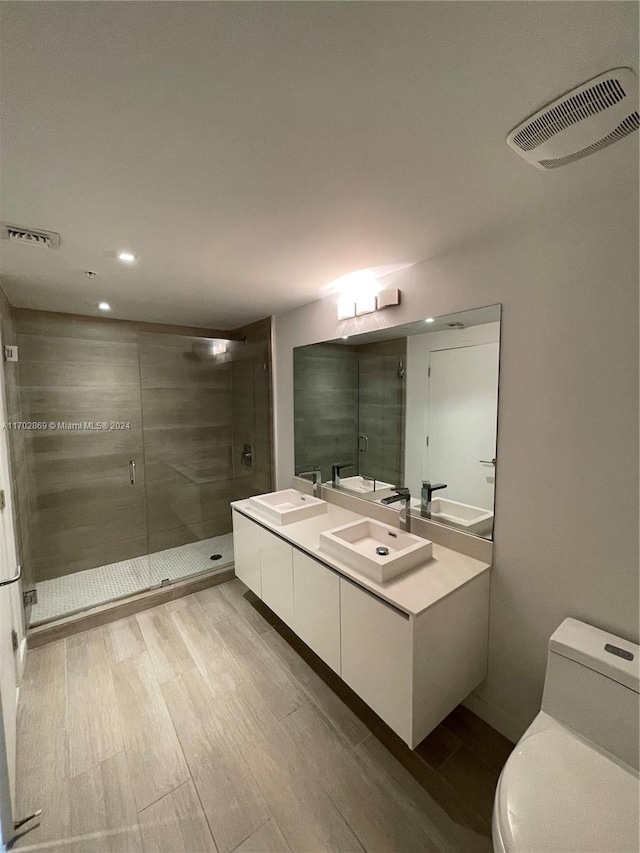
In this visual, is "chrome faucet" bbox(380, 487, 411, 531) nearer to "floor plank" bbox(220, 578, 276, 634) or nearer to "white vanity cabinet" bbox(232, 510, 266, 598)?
"white vanity cabinet" bbox(232, 510, 266, 598)

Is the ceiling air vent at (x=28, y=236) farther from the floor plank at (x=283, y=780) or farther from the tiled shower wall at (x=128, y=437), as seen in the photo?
the floor plank at (x=283, y=780)

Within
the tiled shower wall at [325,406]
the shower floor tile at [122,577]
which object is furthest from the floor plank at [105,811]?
the tiled shower wall at [325,406]

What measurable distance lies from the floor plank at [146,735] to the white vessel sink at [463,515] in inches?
65.5

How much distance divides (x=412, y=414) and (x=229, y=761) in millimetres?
1963

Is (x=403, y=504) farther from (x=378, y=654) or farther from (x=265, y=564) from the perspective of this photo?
(x=265, y=564)

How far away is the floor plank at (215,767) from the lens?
1.32 meters

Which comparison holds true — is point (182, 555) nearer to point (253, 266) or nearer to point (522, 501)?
point (253, 266)

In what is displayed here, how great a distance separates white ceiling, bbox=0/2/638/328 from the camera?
0.66m

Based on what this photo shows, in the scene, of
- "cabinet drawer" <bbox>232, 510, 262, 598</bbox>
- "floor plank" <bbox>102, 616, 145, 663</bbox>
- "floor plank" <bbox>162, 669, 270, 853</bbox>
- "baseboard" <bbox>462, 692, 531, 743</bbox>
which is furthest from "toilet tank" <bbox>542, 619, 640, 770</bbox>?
"floor plank" <bbox>102, 616, 145, 663</bbox>

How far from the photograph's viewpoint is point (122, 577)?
2.99m

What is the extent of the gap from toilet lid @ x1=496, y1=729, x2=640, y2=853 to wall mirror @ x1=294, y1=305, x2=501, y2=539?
2.54 ft

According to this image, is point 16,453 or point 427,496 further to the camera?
point 16,453

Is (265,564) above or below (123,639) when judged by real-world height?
above

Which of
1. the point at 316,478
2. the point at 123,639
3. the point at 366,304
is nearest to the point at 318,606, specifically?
the point at 316,478
